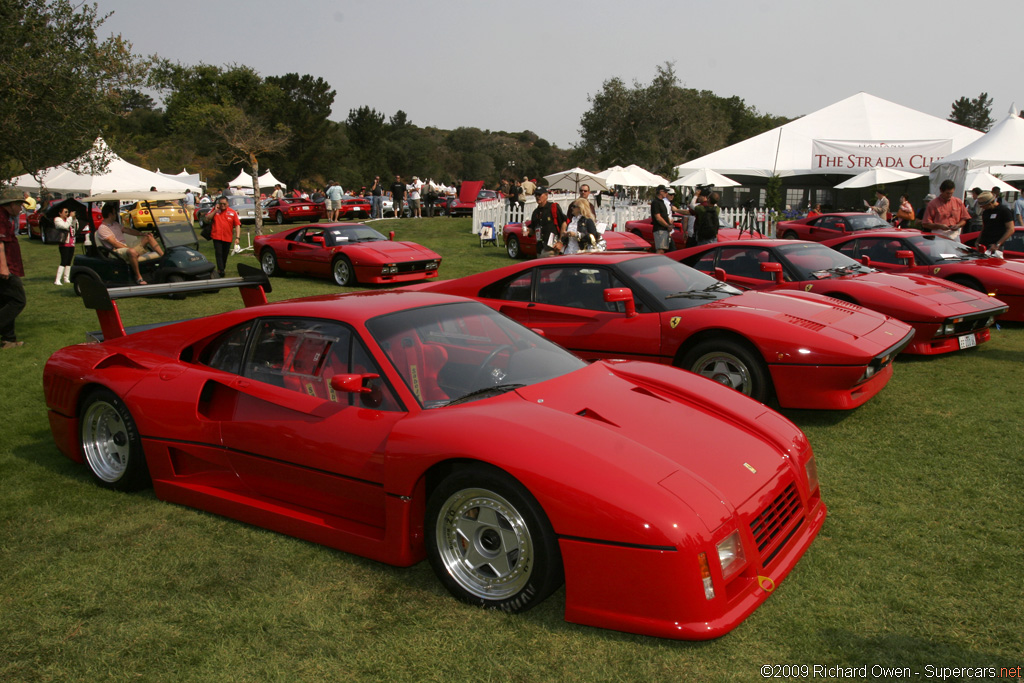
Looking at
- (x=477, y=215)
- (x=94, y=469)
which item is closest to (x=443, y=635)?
(x=94, y=469)

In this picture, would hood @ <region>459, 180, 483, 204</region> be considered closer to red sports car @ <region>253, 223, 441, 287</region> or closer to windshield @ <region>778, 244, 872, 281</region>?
red sports car @ <region>253, 223, 441, 287</region>

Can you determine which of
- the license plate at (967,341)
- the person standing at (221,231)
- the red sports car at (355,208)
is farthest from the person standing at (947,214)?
the red sports car at (355,208)

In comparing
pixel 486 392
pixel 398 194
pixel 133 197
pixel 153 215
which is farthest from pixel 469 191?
pixel 486 392

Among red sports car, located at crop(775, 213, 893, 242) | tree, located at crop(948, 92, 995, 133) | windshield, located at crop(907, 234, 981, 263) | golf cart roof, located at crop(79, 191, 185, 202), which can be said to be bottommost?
windshield, located at crop(907, 234, 981, 263)

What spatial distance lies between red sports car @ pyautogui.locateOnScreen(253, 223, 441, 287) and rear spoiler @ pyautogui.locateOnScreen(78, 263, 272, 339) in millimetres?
7823

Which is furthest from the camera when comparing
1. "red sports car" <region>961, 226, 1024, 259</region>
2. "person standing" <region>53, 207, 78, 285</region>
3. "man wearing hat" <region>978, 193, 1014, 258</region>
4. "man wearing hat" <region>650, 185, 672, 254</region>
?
"person standing" <region>53, 207, 78, 285</region>

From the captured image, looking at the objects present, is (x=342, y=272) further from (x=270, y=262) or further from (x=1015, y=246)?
(x=1015, y=246)

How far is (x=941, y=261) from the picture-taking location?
9602 mm

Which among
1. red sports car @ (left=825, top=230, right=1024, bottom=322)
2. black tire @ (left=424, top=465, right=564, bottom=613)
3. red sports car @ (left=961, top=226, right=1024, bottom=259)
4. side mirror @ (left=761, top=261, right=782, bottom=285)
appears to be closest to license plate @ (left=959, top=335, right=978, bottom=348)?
red sports car @ (left=825, top=230, right=1024, bottom=322)

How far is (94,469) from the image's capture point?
15.1ft

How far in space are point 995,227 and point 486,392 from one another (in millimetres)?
9940

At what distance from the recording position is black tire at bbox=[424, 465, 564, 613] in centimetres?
286

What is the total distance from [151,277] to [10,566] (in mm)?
9844

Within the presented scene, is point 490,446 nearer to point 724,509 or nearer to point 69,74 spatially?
point 724,509
